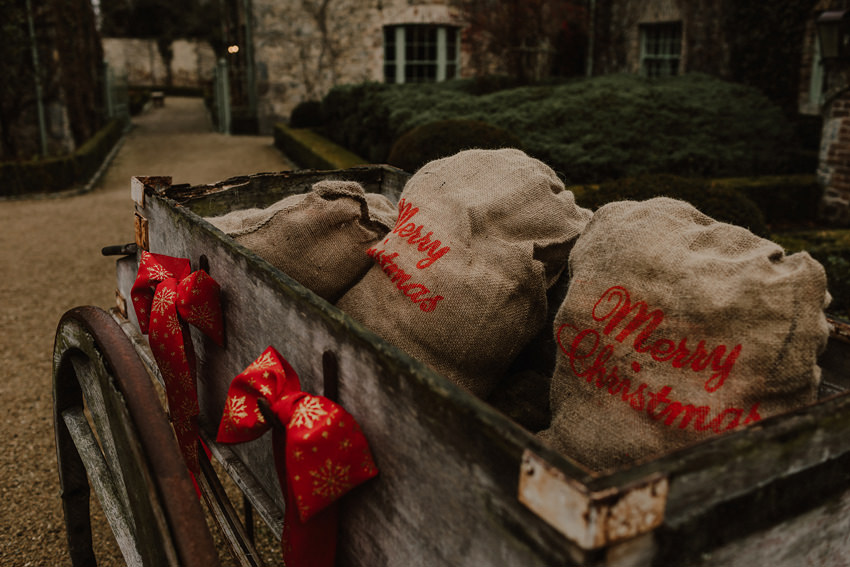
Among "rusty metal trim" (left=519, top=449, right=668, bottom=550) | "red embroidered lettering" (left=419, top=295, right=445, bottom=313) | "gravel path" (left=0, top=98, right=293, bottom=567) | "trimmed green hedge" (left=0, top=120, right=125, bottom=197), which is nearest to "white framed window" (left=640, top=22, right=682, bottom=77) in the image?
"gravel path" (left=0, top=98, right=293, bottom=567)

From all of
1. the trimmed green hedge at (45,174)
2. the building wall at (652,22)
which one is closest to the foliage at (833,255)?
the building wall at (652,22)

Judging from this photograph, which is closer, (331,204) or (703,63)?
(331,204)

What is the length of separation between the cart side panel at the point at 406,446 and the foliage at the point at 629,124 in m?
5.04

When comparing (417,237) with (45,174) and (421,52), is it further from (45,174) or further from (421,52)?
(421,52)

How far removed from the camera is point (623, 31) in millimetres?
12141

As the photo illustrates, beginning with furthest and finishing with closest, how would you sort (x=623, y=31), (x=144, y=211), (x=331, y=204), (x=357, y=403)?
(x=623, y=31) < (x=144, y=211) < (x=331, y=204) < (x=357, y=403)

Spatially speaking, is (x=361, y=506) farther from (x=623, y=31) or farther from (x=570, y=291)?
(x=623, y=31)

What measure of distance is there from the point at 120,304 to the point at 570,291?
187 cm

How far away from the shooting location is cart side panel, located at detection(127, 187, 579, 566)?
759mm

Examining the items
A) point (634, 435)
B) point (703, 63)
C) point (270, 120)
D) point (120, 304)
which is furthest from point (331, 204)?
point (270, 120)

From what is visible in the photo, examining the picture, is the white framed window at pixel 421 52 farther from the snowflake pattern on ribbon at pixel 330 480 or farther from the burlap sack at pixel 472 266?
the snowflake pattern on ribbon at pixel 330 480

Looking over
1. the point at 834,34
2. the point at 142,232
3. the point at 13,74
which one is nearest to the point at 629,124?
the point at 834,34

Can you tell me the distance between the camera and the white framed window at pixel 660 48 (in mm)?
11359

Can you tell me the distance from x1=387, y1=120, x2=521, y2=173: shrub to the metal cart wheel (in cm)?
352
